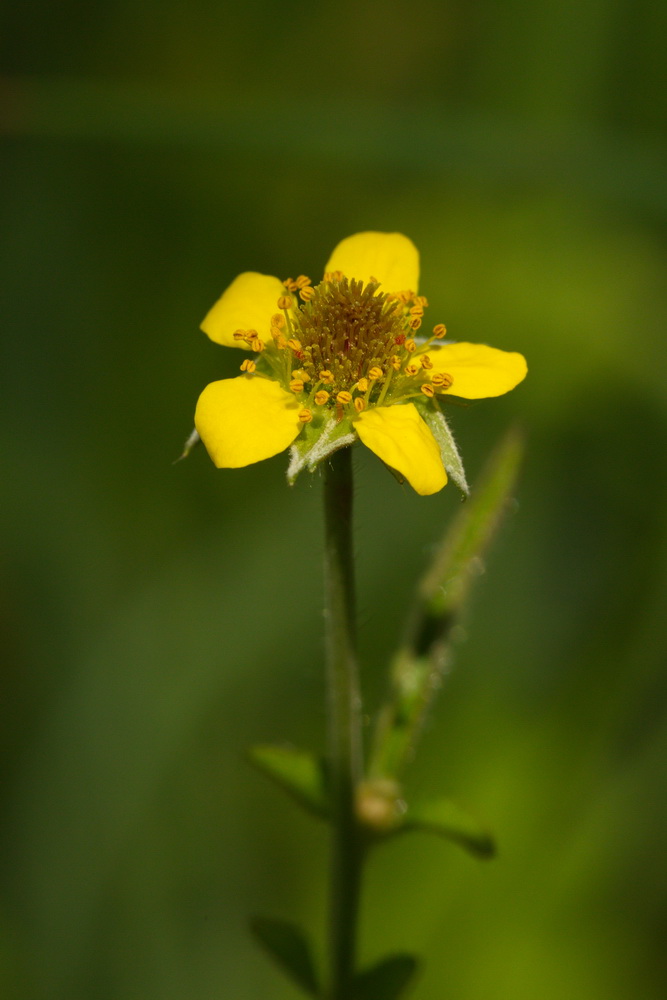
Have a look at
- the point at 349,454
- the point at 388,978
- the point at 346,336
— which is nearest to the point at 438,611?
the point at 349,454

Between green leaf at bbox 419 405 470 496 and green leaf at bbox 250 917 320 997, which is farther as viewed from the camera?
green leaf at bbox 250 917 320 997

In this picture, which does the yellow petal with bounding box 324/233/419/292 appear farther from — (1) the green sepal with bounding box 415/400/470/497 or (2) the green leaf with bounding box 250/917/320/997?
(2) the green leaf with bounding box 250/917/320/997

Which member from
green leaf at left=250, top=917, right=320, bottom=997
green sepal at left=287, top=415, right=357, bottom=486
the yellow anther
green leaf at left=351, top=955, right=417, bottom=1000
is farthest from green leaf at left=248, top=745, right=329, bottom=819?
the yellow anther

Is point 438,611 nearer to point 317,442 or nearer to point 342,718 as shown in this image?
point 342,718

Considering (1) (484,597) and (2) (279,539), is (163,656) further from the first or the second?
(1) (484,597)

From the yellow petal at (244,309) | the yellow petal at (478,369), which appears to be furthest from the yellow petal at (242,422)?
the yellow petal at (478,369)

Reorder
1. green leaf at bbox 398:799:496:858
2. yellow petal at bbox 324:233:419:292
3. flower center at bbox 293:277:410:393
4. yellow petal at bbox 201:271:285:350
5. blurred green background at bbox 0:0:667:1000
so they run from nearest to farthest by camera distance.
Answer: green leaf at bbox 398:799:496:858 < flower center at bbox 293:277:410:393 < yellow petal at bbox 201:271:285:350 < yellow petal at bbox 324:233:419:292 < blurred green background at bbox 0:0:667:1000
